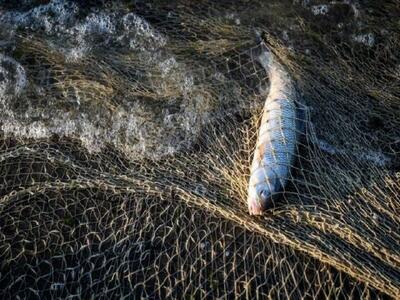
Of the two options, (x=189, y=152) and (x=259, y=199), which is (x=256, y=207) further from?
(x=189, y=152)

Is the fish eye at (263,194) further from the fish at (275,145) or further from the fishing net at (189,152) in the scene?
the fishing net at (189,152)

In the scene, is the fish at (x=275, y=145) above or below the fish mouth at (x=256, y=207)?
above

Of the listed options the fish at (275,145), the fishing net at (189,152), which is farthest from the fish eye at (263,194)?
the fishing net at (189,152)

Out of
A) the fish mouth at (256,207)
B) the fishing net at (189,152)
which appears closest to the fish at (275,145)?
the fish mouth at (256,207)

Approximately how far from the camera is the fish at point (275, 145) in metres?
3.48

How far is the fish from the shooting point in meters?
3.48

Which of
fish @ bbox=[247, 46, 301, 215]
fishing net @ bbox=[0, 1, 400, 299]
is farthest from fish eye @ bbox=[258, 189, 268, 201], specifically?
fishing net @ bbox=[0, 1, 400, 299]

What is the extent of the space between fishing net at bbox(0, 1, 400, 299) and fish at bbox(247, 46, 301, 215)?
10cm

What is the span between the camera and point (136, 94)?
452 cm

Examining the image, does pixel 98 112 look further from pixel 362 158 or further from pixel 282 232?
pixel 362 158

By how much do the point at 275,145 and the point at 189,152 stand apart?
867mm

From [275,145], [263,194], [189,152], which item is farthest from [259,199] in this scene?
[189,152]

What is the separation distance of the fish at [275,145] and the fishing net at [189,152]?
0.10 m

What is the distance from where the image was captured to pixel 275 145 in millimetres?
3781
